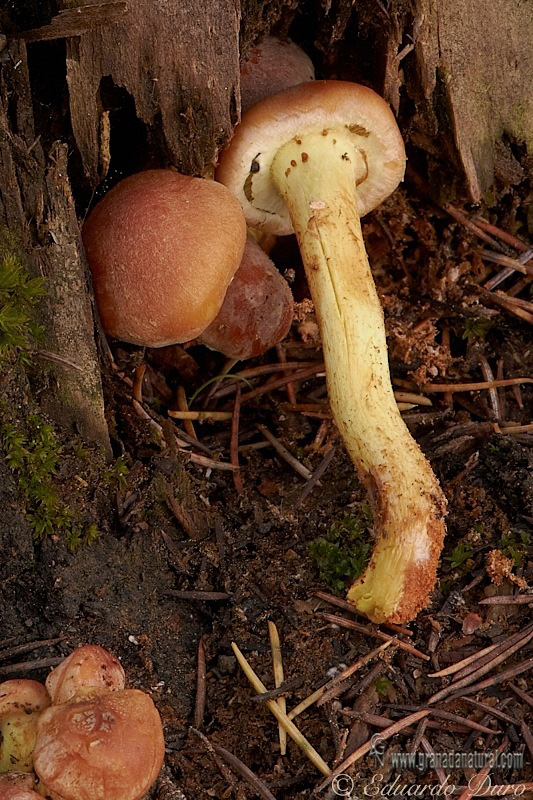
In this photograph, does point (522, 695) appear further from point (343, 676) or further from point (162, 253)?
point (162, 253)

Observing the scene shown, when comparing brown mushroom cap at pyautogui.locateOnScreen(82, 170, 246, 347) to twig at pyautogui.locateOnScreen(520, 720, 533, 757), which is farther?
brown mushroom cap at pyautogui.locateOnScreen(82, 170, 246, 347)

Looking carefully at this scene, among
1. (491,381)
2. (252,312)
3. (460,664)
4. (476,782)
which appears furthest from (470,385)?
(476,782)

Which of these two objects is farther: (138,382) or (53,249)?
(138,382)

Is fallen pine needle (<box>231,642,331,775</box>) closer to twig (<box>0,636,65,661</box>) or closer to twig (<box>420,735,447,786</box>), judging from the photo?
twig (<box>420,735,447,786</box>)

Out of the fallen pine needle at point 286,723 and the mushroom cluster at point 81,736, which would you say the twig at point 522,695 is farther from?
the mushroom cluster at point 81,736

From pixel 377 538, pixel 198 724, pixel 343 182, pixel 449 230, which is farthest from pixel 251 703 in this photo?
pixel 449 230

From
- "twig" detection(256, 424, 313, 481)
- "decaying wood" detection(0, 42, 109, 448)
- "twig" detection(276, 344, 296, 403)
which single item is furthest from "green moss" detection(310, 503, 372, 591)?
"decaying wood" detection(0, 42, 109, 448)

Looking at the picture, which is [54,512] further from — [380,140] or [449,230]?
[449,230]
